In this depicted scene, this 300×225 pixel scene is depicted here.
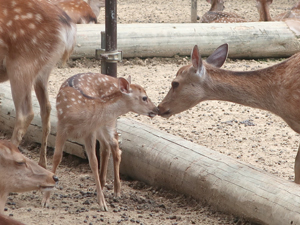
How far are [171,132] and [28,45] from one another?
1.93m

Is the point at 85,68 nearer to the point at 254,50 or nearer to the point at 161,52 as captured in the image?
the point at 161,52

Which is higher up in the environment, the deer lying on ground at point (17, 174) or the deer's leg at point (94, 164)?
the deer lying on ground at point (17, 174)

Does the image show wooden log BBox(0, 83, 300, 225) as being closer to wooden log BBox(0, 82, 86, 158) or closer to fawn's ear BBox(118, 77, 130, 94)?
wooden log BBox(0, 82, 86, 158)

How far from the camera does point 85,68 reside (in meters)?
8.38

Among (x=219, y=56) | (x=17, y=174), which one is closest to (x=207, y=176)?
(x=219, y=56)

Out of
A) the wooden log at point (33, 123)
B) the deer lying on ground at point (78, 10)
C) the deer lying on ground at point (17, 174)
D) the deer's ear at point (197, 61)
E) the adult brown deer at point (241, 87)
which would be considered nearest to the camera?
the deer lying on ground at point (17, 174)

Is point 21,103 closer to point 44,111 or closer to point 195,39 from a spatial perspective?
point 44,111

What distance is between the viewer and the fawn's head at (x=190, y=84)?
4742mm

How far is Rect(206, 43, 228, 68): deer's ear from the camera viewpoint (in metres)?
4.91

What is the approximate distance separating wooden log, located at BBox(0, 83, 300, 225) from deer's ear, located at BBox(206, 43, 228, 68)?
791mm

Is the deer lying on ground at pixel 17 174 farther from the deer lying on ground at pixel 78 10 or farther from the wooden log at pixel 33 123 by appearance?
the deer lying on ground at pixel 78 10

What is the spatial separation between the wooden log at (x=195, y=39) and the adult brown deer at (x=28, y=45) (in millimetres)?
3627

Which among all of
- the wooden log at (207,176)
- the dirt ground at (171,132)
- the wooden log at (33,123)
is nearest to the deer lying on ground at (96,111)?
the dirt ground at (171,132)

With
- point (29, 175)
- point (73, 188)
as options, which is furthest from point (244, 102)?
point (29, 175)
